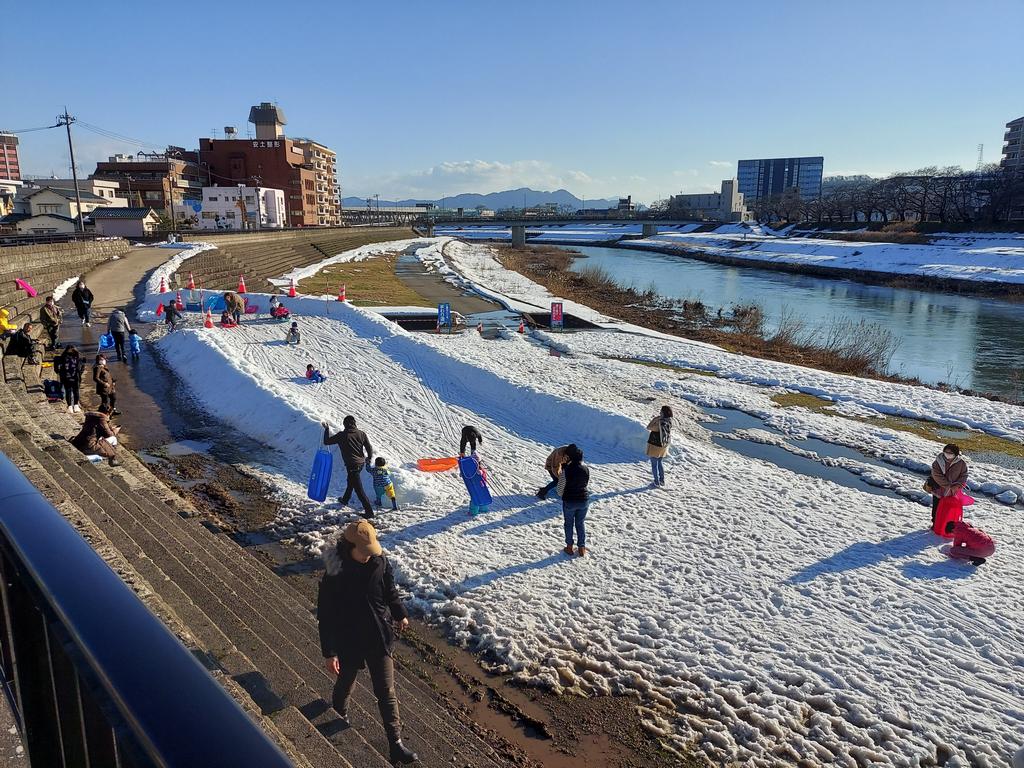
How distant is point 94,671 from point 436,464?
10.5 m

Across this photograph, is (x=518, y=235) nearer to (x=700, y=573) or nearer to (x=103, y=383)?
(x=103, y=383)

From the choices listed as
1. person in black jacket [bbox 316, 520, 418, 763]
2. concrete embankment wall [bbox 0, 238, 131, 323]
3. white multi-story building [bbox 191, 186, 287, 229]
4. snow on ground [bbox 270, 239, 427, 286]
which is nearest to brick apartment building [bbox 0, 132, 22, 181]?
white multi-story building [bbox 191, 186, 287, 229]

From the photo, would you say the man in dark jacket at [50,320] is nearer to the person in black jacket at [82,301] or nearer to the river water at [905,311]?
the person in black jacket at [82,301]

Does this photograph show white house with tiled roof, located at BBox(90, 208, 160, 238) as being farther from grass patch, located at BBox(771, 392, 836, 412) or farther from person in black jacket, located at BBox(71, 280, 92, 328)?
grass patch, located at BBox(771, 392, 836, 412)

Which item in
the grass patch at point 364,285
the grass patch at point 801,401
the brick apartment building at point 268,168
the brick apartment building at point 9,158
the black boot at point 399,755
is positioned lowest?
the grass patch at point 801,401

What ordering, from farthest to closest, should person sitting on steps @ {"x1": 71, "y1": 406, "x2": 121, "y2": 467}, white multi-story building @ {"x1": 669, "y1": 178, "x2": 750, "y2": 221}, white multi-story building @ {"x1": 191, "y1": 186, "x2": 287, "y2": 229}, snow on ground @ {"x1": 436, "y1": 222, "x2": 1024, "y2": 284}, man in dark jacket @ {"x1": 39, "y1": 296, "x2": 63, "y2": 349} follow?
white multi-story building @ {"x1": 669, "y1": 178, "x2": 750, "y2": 221} < white multi-story building @ {"x1": 191, "y1": 186, "x2": 287, "y2": 229} < snow on ground @ {"x1": 436, "y1": 222, "x2": 1024, "y2": 284} < man in dark jacket @ {"x1": 39, "y1": 296, "x2": 63, "y2": 349} < person sitting on steps @ {"x1": 71, "y1": 406, "x2": 121, "y2": 467}

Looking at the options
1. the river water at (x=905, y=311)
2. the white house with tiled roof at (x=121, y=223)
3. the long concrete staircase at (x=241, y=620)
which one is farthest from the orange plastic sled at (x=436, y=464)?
the white house with tiled roof at (x=121, y=223)

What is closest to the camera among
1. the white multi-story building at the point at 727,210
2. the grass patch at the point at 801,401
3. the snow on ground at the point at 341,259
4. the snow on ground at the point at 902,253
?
the grass patch at the point at 801,401

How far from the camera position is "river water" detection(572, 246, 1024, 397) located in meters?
24.9

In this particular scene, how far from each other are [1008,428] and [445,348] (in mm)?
15201

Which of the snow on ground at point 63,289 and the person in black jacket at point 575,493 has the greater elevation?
the snow on ground at point 63,289

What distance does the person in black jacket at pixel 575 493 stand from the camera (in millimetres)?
8539

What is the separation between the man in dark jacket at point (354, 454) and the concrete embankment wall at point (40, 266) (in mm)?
13010

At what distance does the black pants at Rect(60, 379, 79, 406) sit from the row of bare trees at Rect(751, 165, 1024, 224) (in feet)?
298
